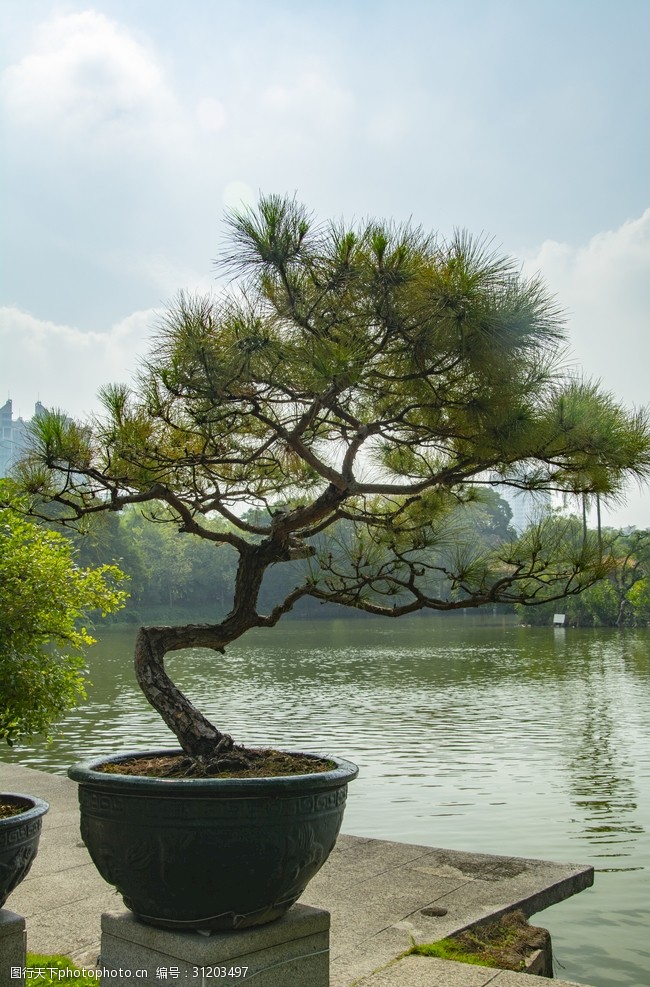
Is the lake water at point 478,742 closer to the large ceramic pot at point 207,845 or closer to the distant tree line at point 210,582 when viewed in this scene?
the large ceramic pot at point 207,845

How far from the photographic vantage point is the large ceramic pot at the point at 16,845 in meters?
2.47

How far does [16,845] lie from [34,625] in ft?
2.60

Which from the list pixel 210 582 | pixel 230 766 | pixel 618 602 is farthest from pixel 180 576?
pixel 230 766

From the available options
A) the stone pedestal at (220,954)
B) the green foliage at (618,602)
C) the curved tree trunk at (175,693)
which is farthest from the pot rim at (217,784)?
the green foliage at (618,602)

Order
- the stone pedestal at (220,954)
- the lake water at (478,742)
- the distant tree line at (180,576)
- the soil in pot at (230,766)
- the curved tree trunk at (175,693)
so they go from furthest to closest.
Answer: the distant tree line at (180,576) → the lake water at (478,742) → the curved tree trunk at (175,693) → the soil in pot at (230,766) → the stone pedestal at (220,954)

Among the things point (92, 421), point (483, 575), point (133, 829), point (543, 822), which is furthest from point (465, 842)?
point (133, 829)

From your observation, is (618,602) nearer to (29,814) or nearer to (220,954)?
(29,814)

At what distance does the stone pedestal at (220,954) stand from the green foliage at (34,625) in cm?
85

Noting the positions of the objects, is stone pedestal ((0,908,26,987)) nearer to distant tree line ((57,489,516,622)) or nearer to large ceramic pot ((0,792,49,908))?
large ceramic pot ((0,792,49,908))

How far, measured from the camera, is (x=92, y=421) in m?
3.94

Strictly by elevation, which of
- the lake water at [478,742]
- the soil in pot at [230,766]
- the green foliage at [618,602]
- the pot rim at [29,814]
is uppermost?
the green foliage at [618,602]

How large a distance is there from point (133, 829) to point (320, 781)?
477 millimetres

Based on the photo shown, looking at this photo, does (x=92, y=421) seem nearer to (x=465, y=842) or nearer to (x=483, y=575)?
(x=483, y=575)

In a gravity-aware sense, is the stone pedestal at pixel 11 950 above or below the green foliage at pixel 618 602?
below
